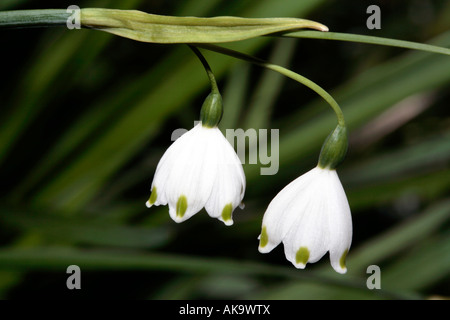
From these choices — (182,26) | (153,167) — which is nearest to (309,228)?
(182,26)

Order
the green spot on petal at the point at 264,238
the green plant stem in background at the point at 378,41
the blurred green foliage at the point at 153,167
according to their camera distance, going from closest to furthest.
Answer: the green plant stem in background at the point at 378,41 → the green spot on petal at the point at 264,238 → the blurred green foliage at the point at 153,167

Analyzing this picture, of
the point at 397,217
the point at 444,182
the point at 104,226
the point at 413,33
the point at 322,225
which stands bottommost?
the point at 322,225

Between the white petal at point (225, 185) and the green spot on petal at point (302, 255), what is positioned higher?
the white petal at point (225, 185)

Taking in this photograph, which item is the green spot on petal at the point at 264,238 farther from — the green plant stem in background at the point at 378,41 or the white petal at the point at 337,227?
the green plant stem in background at the point at 378,41

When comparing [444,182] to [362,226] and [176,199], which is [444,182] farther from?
[176,199]

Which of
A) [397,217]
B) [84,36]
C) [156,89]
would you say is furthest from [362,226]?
[84,36]

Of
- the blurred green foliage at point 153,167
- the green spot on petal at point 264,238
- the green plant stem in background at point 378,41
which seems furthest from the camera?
the blurred green foliage at point 153,167

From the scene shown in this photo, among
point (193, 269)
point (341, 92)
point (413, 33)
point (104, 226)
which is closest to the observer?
point (193, 269)

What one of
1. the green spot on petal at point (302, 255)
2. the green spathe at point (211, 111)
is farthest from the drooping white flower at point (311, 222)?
the green spathe at point (211, 111)
